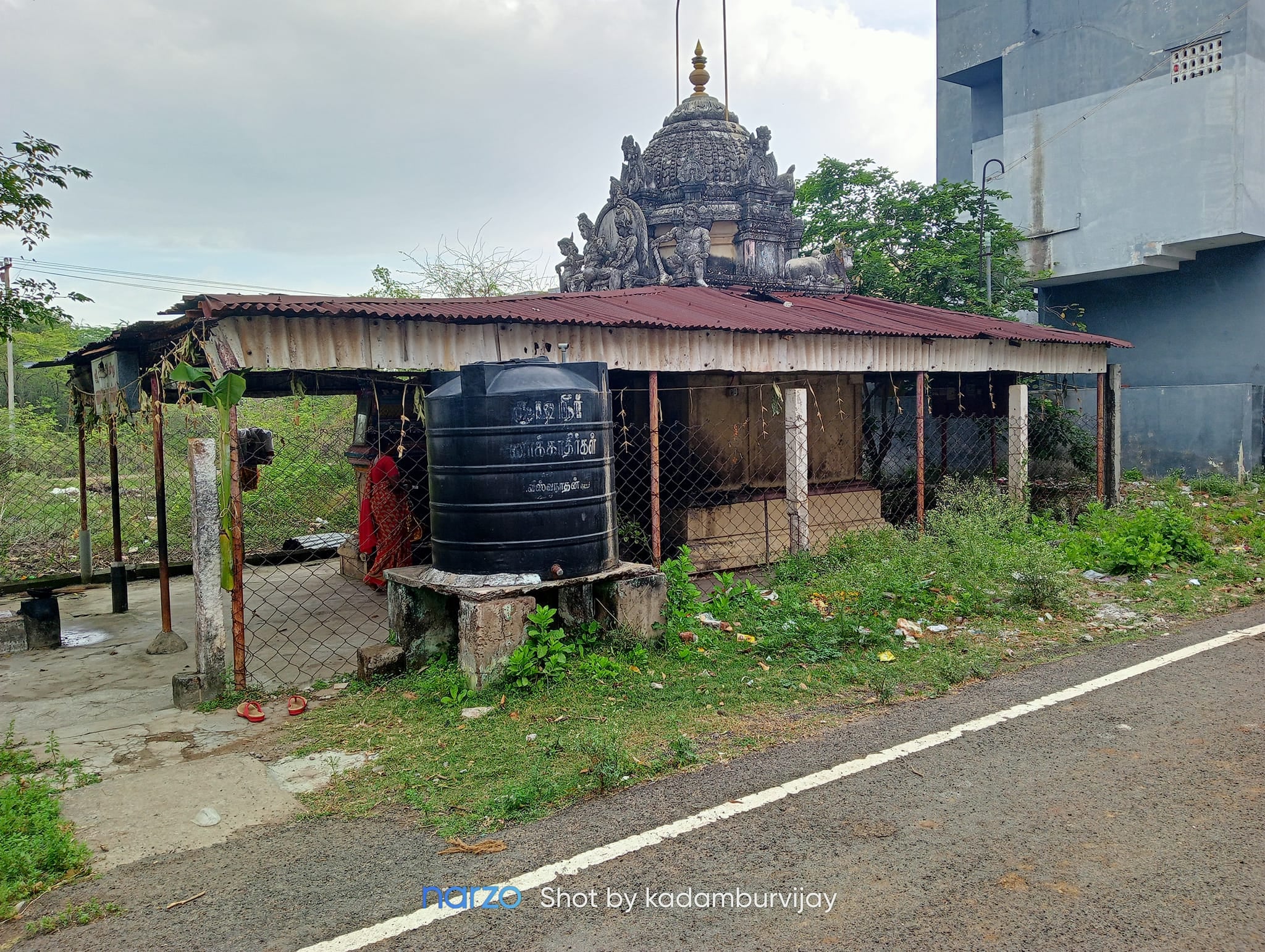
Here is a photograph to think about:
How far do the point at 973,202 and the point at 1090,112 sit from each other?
2629 millimetres

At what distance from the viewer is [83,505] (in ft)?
30.0

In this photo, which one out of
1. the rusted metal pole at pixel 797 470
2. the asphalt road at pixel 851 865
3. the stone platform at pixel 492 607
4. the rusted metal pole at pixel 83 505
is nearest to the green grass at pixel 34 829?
the asphalt road at pixel 851 865

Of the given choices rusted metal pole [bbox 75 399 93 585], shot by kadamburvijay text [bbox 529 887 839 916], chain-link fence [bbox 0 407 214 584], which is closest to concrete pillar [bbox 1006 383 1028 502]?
shot by kadamburvijay text [bbox 529 887 839 916]

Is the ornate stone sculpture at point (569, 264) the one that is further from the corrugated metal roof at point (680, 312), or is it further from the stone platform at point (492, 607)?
the stone platform at point (492, 607)

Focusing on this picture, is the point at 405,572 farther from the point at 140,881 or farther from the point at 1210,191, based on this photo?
the point at 1210,191

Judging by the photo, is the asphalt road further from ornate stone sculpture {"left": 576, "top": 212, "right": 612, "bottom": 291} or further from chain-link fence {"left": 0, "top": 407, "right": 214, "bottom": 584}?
ornate stone sculpture {"left": 576, "top": 212, "right": 612, "bottom": 291}

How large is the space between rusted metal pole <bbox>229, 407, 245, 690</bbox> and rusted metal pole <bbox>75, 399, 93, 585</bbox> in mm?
4270

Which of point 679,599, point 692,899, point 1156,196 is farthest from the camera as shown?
point 1156,196

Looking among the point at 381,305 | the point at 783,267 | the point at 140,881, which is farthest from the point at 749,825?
the point at 783,267

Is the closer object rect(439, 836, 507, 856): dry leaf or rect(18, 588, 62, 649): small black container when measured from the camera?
rect(439, 836, 507, 856): dry leaf

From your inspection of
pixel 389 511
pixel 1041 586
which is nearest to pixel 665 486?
pixel 389 511

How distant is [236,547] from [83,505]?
16.8 feet

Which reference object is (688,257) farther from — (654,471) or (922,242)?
(922,242)

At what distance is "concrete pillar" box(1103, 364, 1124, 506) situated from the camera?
39.5 ft
